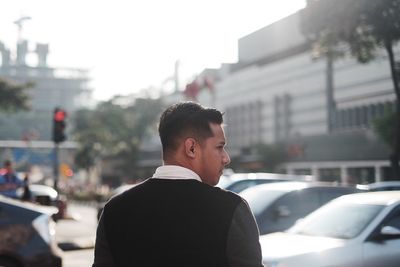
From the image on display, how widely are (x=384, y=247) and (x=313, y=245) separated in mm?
685

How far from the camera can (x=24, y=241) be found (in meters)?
7.98

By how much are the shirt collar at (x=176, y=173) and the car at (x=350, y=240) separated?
4.62 meters

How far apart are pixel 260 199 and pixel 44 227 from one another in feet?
12.0

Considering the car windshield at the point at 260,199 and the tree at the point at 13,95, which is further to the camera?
the tree at the point at 13,95

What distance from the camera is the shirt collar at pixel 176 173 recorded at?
2547mm

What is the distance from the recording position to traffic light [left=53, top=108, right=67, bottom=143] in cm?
1798

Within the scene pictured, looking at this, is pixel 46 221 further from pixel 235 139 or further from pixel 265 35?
pixel 265 35

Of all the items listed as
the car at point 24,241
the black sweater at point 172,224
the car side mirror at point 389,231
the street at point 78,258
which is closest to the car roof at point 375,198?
the car side mirror at point 389,231

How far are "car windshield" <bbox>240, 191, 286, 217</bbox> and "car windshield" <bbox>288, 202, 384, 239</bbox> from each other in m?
2.05

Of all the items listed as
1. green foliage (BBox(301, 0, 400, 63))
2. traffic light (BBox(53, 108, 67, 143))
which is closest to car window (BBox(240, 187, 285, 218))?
traffic light (BBox(53, 108, 67, 143))

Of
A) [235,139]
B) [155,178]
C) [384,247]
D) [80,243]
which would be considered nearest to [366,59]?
[80,243]

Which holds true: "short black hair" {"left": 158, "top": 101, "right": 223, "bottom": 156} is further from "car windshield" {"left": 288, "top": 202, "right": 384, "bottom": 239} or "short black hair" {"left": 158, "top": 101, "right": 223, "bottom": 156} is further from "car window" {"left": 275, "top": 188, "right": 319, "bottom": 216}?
"car window" {"left": 275, "top": 188, "right": 319, "bottom": 216}

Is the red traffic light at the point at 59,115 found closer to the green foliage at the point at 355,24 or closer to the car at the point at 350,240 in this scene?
the green foliage at the point at 355,24

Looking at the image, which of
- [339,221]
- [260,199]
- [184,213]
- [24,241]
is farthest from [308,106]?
[184,213]
